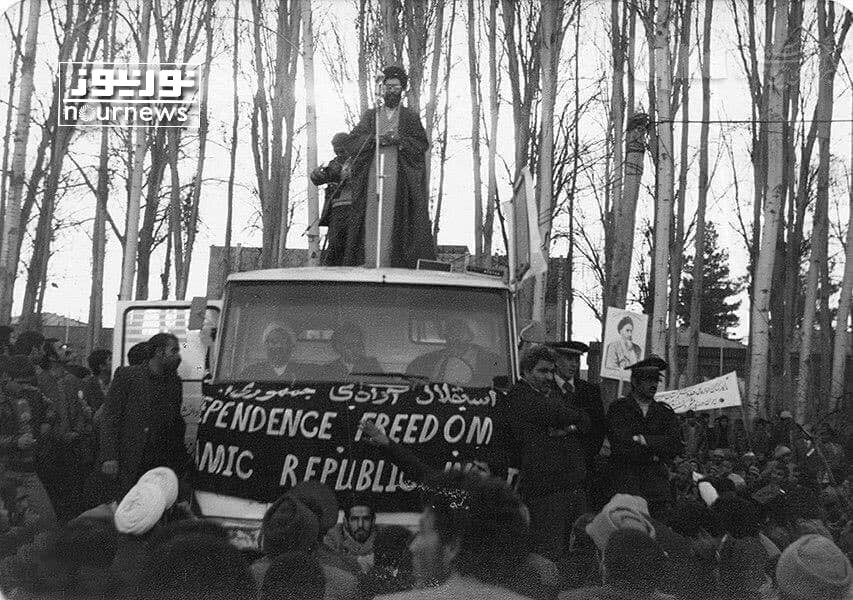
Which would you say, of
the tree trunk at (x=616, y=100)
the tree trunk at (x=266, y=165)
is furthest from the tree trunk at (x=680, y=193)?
the tree trunk at (x=266, y=165)

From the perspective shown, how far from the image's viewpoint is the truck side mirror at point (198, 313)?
27.2ft

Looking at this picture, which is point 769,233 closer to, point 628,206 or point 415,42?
point 628,206

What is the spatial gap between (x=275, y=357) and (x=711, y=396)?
780cm

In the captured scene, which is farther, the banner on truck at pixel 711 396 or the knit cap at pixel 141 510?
the banner on truck at pixel 711 396

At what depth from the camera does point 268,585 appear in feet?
12.7

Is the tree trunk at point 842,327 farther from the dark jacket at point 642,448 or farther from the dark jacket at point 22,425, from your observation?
the dark jacket at point 22,425

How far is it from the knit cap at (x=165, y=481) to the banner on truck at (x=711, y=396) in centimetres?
866

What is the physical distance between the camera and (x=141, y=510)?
5734 millimetres

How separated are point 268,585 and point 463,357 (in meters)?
4.00

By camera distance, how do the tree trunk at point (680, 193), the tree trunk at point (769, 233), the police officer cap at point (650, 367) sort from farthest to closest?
the tree trunk at point (680, 193), the tree trunk at point (769, 233), the police officer cap at point (650, 367)

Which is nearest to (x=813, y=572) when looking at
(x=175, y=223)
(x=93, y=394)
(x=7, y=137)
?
(x=93, y=394)

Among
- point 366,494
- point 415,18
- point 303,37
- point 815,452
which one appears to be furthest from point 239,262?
point 415,18

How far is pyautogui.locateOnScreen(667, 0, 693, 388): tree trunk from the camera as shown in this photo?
2275 centimetres

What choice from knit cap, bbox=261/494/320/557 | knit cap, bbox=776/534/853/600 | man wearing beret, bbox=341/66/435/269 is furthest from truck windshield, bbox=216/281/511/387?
knit cap, bbox=776/534/853/600
